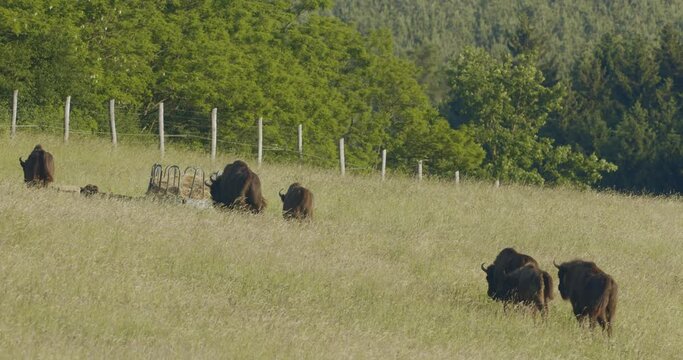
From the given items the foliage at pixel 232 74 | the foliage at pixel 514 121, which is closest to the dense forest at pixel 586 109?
the foliage at pixel 514 121

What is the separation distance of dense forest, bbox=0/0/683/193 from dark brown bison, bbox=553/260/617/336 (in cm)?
2128

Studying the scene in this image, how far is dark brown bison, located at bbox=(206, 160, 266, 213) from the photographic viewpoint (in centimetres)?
1888

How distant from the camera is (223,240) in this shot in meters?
15.1

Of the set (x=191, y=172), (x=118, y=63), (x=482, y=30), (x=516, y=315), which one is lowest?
(x=516, y=315)

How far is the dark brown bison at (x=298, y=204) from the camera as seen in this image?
18.6 meters

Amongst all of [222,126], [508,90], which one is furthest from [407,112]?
[222,126]

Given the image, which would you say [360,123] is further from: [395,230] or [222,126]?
[395,230]

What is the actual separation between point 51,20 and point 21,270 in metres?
27.1

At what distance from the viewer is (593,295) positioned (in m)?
13.8

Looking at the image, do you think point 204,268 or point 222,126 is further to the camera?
point 222,126

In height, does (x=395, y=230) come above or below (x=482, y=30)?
below

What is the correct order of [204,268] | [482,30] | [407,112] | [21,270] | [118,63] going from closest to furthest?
[21,270], [204,268], [118,63], [407,112], [482,30]

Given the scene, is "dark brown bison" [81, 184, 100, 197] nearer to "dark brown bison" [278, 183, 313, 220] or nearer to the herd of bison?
"dark brown bison" [278, 183, 313, 220]

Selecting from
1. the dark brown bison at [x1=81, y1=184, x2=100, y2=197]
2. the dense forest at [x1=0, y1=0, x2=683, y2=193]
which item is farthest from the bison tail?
the dense forest at [x1=0, y1=0, x2=683, y2=193]
